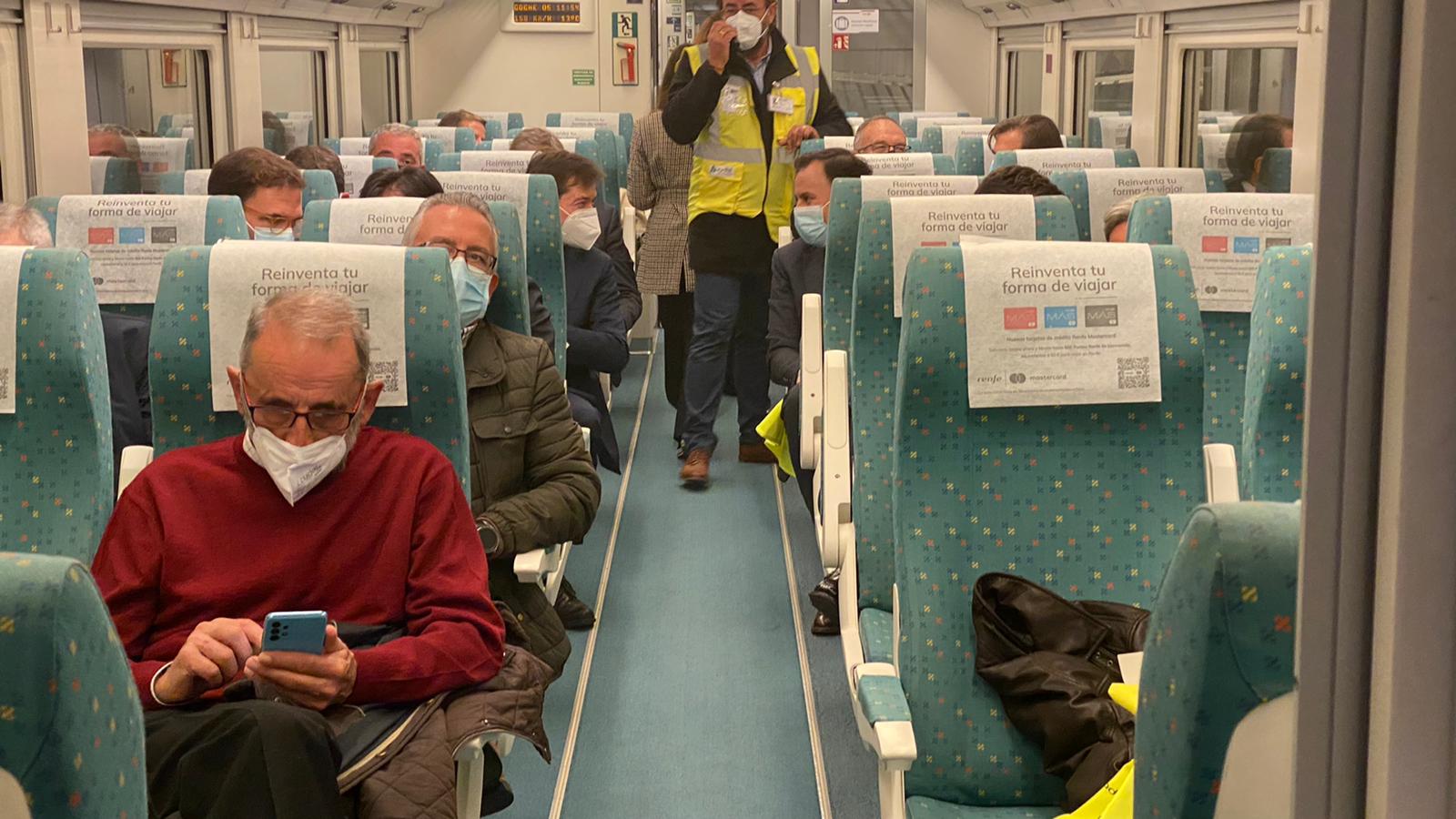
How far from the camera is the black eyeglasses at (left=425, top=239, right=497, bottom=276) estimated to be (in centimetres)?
322

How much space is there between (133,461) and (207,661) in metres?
0.59

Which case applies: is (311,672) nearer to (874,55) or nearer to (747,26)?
(747,26)

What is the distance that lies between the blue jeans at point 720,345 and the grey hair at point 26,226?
2826mm

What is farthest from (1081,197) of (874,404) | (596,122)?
(596,122)

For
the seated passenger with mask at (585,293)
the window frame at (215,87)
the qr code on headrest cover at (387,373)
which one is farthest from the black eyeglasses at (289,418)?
the window frame at (215,87)

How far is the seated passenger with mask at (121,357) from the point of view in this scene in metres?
3.20

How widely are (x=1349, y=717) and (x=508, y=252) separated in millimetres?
2830

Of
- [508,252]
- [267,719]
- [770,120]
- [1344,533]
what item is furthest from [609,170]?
[1344,533]

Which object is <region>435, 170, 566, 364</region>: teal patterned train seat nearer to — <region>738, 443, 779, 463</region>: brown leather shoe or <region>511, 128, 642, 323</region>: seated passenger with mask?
<region>511, 128, 642, 323</region>: seated passenger with mask

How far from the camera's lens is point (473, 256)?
322cm

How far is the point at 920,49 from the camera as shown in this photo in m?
13.9

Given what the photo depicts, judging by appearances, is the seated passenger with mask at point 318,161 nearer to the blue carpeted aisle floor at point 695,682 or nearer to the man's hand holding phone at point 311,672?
the blue carpeted aisle floor at point 695,682

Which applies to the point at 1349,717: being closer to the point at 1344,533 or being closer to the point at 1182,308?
the point at 1344,533

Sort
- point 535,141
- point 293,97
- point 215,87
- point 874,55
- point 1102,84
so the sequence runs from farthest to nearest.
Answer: point 874,55
point 293,97
point 1102,84
point 215,87
point 535,141
